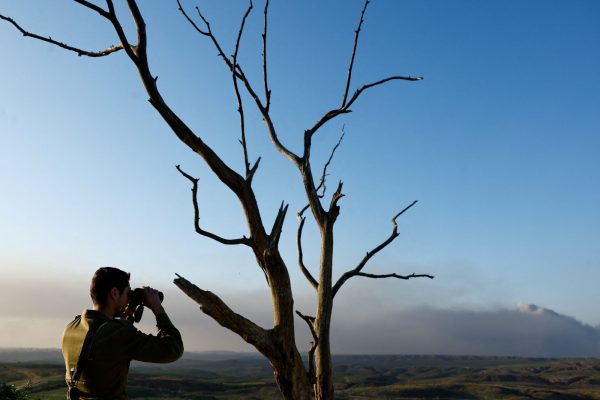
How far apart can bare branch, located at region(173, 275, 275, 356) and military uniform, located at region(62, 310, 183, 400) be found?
1.14 meters

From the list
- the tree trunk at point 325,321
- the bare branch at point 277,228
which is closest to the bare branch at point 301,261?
the tree trunk at point 325,321

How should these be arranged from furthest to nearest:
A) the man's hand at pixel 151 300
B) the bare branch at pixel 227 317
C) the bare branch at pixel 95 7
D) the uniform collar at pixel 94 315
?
the bare branch at pixel 227 317, the bare branch at pixel 95 7, the man's hand at pixel 151 300, the uniform collar at pixel 94 315

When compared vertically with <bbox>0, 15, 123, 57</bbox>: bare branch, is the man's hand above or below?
below

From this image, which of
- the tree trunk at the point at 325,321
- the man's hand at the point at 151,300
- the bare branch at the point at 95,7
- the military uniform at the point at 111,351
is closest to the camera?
the military uniform at the point at 111,351

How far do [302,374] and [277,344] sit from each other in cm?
45

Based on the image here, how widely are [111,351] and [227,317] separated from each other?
5.12 ft

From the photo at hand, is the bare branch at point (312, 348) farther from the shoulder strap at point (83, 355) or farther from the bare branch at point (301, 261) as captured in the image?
the shoulder strap at point (83, 355)

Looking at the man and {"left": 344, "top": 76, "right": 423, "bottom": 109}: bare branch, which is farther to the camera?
{"left": 344, "top": 76, "right": 423, "bottom": 109}: bare branch

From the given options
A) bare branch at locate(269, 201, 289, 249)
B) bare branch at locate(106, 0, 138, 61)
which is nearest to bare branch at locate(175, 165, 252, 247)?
bare branch at locate(269, 201, 289, 249)

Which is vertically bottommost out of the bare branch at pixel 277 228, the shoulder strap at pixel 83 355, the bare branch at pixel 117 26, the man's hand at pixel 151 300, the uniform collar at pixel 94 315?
the shoulder strap at pixel 83 355

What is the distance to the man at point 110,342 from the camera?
329 cm

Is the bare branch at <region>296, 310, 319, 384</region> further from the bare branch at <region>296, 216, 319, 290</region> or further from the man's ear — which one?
the man's ear

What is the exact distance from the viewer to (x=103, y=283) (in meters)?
3.52

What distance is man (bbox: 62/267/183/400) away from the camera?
3.29 m
